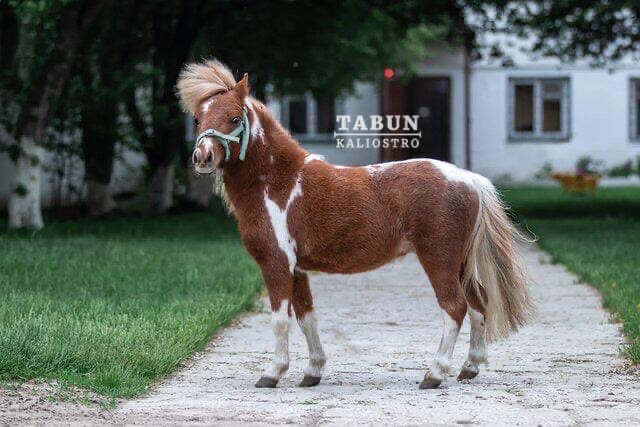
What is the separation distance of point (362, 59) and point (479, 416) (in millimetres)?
24772

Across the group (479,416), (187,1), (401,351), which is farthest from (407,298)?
(187,1)

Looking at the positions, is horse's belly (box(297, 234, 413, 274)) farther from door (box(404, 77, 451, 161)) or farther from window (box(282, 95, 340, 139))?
door (box(404, 77, 451, 161))

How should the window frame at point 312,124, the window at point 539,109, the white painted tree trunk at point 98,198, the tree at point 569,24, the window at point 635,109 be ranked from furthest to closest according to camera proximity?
the window at point 539,109 → the window at point 635,109 → the window frame at point 312,124 → the white painted tree trunk at point 98,198 → the tree at point 569,24

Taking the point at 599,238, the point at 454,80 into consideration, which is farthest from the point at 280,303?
the point at 454,80

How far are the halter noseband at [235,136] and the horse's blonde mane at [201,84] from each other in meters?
0.21

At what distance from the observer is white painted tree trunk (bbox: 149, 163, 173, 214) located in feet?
88.2

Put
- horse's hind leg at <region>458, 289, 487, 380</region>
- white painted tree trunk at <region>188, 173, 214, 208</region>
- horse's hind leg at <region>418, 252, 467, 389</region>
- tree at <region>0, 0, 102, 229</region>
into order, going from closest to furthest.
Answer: horse's hind leg at <region>418, 252, 467, 389</region> < horse's hind leg at <region>458, 289, 487, 380</region> < tree at <region>0, 0, 102, 229</region> < white painted tree trunk at <region>188, 173, 214, 208</region>

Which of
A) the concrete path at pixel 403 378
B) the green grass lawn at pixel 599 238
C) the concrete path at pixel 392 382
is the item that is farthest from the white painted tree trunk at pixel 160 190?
the concrete path at pixel 392 382

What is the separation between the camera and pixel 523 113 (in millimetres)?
42125

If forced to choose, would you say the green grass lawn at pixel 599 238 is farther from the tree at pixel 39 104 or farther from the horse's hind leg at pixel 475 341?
the tree at pixel 39 104

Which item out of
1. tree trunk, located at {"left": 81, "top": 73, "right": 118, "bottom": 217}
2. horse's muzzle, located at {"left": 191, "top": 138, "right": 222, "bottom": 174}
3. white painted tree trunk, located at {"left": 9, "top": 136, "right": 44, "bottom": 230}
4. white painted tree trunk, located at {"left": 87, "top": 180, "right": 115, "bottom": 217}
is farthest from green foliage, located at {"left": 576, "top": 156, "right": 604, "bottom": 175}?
horse's muzzle, located at {"left": 191, "top": 138, "right": 222, "bottom": 174}

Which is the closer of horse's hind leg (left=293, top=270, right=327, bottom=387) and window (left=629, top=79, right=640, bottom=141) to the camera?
horse's hind leg (left=293, top=270, right=327, bottom=387)

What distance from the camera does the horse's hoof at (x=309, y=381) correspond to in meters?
7.97

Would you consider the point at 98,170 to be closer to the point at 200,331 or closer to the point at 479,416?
the point at 200,331
